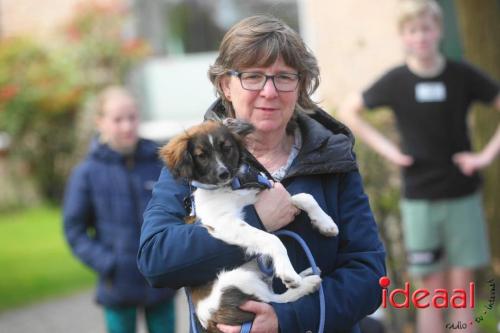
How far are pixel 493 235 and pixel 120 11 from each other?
1107 centimetres

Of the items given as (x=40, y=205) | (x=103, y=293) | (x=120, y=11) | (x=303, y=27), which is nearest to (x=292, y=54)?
(x=103, y=293)

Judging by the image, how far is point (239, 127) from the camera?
3326 millimetres

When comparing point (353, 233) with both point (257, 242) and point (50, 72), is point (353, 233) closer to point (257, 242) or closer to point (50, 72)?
point (257, 242)

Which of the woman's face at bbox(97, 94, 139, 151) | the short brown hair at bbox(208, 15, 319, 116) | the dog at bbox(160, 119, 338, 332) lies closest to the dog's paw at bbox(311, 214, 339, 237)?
the dog at bbox(160, 119, 338, 332)

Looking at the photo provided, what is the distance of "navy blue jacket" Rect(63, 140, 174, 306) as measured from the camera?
5.77m

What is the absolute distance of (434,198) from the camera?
618 cm

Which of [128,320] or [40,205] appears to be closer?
[128,320]

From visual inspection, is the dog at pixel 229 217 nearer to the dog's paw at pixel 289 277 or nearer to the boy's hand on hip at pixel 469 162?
the dog's paw at pixel 289 277

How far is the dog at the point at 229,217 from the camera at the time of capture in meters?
3.14

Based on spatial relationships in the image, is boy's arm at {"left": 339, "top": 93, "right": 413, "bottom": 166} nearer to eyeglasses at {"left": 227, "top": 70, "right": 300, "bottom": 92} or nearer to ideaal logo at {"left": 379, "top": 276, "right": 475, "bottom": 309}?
ideaal logo at {"left": 379, "top": 276, "right": 475, "bottom": 309}

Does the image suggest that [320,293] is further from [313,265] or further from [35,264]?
[35,264]

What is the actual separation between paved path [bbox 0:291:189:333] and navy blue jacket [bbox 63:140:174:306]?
8.01ft

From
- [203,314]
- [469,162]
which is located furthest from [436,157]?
[203,314]

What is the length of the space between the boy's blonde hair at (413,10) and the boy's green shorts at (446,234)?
57.5 inches
